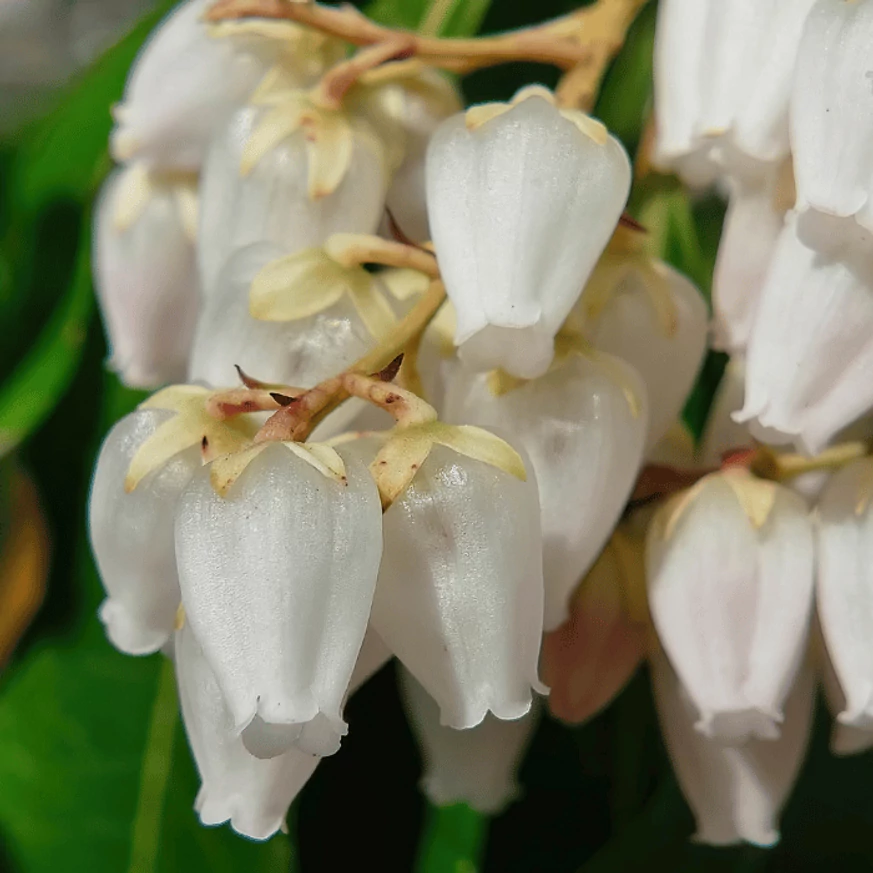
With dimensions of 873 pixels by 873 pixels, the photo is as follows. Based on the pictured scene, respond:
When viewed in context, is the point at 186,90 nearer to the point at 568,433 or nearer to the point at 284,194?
the point at 284,194

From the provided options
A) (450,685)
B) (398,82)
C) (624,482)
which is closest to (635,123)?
(398,82)

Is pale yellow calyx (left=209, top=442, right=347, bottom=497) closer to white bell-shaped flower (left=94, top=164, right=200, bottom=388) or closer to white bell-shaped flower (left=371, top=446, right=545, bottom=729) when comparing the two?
white bell-shaped flower (left=371, top=446, right=545, bottom=729)

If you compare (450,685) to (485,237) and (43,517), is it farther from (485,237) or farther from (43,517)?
(43,517)

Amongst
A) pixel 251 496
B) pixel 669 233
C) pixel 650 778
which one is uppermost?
pixel 251 496

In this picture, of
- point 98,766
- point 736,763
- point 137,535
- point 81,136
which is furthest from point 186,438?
point 81,136

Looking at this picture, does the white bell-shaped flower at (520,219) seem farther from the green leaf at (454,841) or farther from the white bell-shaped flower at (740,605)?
the green leaf at (454,841)

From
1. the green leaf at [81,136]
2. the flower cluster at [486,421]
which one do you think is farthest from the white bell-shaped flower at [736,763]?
the green leaf at [81,136]
